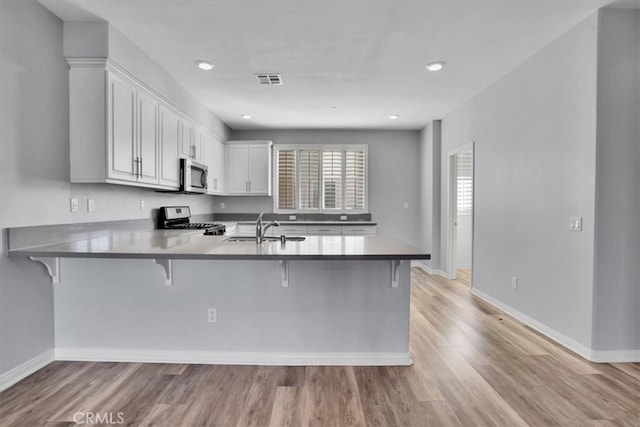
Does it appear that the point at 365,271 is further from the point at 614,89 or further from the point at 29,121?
the point at 29,121

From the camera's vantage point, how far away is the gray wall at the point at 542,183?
2.65 metres

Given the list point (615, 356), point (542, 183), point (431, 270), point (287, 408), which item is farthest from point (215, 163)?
point (615, 356)

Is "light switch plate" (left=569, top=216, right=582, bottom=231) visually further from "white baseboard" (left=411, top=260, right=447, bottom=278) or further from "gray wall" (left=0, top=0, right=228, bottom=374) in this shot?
"gray wall" (left=0, top=0, right=228, bottom=374)

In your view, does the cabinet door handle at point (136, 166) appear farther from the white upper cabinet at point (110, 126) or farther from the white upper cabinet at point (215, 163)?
the white upper cabinet at point (215, 163)

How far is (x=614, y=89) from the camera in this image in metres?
2.55

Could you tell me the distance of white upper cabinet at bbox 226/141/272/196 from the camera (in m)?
5.81

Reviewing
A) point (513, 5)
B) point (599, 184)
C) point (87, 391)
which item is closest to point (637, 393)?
point (599, 184)

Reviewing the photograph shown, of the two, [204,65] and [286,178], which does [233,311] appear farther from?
[286,178]

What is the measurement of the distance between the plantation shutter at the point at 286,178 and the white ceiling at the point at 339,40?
183 centimetres

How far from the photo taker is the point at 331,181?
6.23 metres

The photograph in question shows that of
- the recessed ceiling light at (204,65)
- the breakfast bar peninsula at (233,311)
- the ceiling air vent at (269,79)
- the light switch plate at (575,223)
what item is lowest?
the breakfast bar peninsula at (233,311)

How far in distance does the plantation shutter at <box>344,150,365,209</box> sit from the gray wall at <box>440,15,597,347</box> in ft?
7.43

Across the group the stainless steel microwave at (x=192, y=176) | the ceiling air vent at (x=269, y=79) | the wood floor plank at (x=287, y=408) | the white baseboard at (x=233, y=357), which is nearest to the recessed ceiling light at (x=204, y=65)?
the ceiling air vent at (x=269, y=79)

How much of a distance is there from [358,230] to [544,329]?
10.2ft
